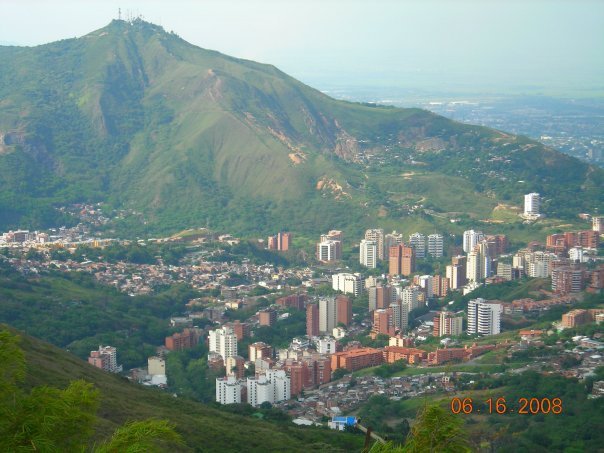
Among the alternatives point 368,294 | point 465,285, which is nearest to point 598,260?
point 465,285

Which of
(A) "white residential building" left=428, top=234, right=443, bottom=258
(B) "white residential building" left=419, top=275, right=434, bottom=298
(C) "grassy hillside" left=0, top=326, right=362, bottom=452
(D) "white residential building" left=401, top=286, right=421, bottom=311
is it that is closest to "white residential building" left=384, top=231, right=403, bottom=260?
(A) "white residential building" left=428, top=234, right=443, bottom=258

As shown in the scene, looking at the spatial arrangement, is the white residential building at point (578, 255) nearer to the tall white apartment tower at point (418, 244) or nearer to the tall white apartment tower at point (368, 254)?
the tall white apartment tower at point (418, 244)

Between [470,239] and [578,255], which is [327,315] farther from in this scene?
[470,239]

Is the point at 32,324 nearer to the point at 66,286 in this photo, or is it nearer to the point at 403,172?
the point at 66,286

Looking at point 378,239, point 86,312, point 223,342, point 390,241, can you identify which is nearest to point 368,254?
point 378,239

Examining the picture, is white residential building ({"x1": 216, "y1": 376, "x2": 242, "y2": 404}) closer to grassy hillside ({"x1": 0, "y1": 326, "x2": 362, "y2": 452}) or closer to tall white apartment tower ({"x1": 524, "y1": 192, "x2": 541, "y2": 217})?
grassy hillside ({"x1": 0, "y1": 326, "x2": 362, "y2": 452})

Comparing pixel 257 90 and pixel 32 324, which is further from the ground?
pixel 257 90
